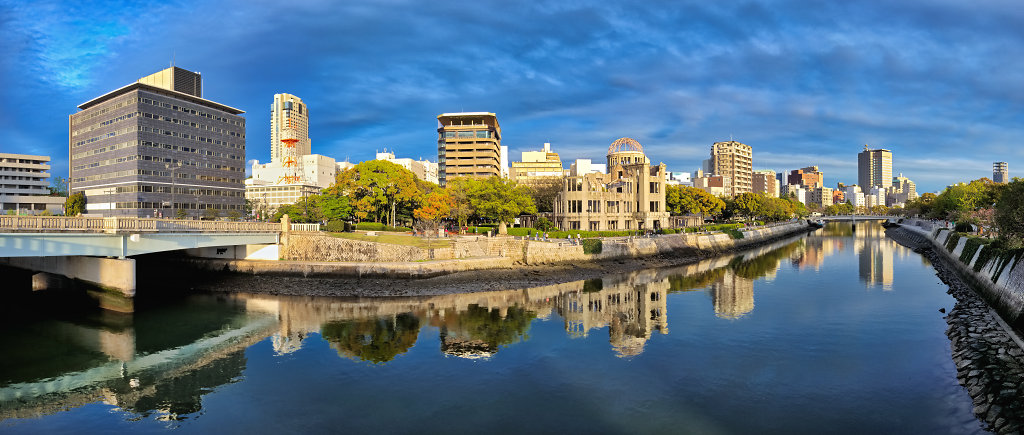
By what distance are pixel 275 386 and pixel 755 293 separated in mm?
43298

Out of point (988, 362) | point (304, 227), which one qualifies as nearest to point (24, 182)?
point (304, 227)

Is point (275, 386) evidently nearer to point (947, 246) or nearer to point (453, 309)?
point (453, 309)

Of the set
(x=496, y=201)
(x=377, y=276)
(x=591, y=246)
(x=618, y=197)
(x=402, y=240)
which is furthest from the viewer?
(x=618, y=197)

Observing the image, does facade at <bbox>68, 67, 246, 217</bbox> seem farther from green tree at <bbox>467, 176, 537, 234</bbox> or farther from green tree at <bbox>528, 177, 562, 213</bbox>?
green tree at <bbox>528, 177, 562, 213</bbox>

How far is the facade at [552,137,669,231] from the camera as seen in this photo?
9250 centimetres

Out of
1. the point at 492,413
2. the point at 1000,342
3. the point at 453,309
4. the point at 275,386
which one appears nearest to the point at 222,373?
the point at 275,386

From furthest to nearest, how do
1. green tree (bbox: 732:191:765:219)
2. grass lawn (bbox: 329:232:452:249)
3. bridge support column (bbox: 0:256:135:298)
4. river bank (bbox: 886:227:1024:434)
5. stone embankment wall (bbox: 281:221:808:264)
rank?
1. green tree (bbox: 732:191:765:219)
2. grass lawn (bbox: 329:232:452:249)
3. stone embankment wall (bbox: 281:221:808:264)
4. bridge support column (bbox: 0:256:135:298)
5. river bank (bbox: 886:227:1024:434)

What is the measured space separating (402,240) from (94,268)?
1025 inches

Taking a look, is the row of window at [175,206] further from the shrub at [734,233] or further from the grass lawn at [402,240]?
the shrub at [734,233]

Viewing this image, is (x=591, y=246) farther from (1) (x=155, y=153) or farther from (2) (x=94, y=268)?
(1) (x=155, y=153)

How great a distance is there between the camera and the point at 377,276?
48.0 metres

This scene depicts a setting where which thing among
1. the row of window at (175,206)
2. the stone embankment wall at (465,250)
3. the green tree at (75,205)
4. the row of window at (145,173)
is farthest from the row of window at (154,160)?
the stone embankment wall at (465,250)

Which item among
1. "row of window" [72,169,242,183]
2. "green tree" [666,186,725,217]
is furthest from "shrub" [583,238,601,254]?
"row of window" [72,169,242,183]

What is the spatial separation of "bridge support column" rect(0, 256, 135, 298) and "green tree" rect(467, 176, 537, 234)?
49.0 m
